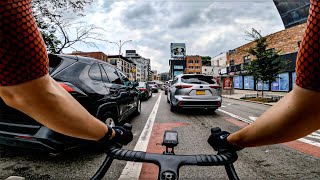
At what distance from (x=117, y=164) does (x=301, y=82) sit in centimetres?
299

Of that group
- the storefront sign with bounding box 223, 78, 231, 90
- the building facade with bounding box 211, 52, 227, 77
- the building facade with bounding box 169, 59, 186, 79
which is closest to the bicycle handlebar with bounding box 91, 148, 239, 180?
the storefront sign with bounding box 223, 78, 231, 90

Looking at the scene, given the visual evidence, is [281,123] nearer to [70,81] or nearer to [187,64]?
[70,81]

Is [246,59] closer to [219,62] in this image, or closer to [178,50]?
[219,62]

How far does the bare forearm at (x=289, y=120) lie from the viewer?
2.25ft

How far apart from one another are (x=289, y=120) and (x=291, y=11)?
40977 mm

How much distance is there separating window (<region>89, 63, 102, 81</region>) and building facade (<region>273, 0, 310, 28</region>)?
35300 millimetres

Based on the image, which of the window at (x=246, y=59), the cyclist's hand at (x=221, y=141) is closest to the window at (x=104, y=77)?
the cyclist's hand at (x=221, y=141)

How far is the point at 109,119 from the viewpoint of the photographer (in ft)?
13.8

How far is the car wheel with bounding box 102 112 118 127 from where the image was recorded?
3941 millimetres

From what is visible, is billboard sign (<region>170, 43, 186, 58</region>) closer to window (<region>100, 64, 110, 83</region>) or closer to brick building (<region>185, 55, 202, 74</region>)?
brick building (<region>185, 55, 202, 74</region>)

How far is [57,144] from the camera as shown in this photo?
110 inches

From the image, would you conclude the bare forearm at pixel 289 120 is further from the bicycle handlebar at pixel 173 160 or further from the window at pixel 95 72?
the window at pixel 95 72

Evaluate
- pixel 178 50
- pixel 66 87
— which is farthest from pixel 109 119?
pixel 178 50

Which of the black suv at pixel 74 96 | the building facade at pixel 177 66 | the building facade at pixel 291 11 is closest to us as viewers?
the black suv at pixel 74 96
